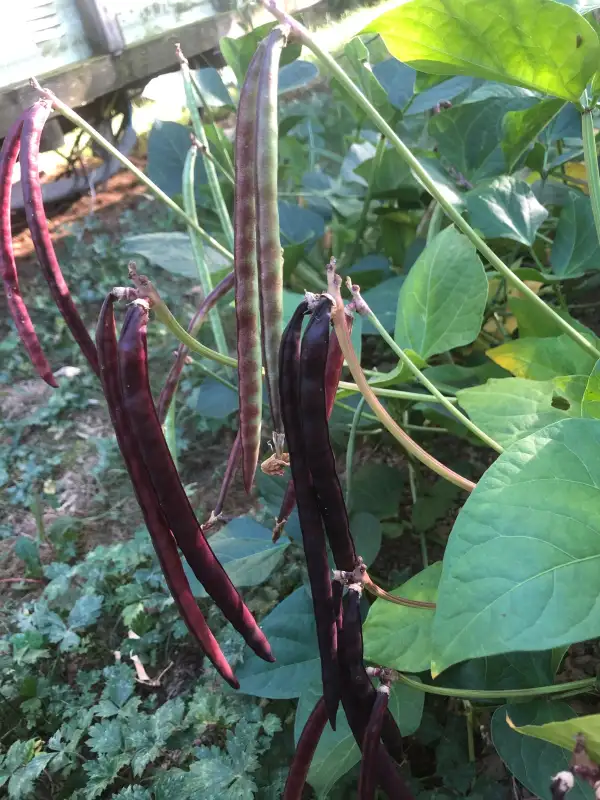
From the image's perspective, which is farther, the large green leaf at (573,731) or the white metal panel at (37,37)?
the white metal panel at (37,37)

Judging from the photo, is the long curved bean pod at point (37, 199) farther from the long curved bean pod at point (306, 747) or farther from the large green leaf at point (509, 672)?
the large green leaf at point (509, 672)

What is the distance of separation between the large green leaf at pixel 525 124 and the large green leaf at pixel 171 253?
1.72 feet

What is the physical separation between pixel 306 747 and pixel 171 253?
0.89m

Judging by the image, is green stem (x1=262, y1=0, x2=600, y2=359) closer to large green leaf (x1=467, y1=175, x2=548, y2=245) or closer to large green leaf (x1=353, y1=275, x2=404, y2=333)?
large green leaf (x1=467, y1=175, x2=548, y2=245)

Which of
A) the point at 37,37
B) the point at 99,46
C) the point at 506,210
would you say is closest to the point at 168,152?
the point at 506,210

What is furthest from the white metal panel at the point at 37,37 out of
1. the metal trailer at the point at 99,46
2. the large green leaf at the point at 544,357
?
the large green leaf at the point at 544,357

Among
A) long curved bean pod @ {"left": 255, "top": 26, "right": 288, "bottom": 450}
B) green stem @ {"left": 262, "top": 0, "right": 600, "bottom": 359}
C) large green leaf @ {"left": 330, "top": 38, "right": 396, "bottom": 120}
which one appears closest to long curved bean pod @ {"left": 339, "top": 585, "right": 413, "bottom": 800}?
long curved bean pod @ {"left": 255, "top": 26, "right": 288, "bottom": 450}

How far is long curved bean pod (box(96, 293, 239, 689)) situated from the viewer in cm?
46

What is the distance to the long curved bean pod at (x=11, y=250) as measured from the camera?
0.63 metres

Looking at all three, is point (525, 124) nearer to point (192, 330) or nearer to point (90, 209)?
point (192, 330)

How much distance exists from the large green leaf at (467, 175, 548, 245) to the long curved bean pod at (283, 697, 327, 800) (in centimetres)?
70

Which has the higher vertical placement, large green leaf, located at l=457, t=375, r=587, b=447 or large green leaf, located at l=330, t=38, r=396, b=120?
large green leaf, located at l=330, t=38, r=396, b=120

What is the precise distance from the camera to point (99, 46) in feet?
8.57

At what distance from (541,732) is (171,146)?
1.36m
